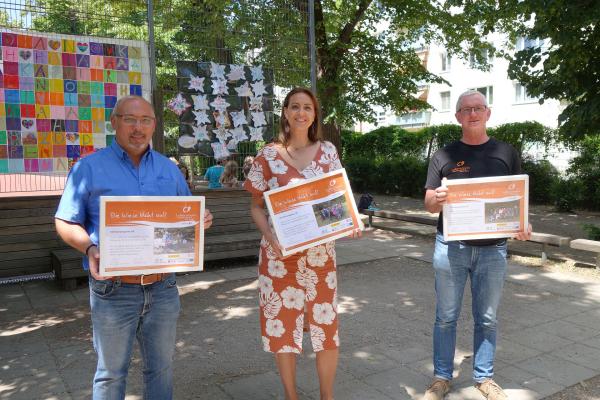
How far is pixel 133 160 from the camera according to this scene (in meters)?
2.63

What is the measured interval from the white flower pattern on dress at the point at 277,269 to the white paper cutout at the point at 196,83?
504cm

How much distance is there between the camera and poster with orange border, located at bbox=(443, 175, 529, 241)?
3148 millimetres

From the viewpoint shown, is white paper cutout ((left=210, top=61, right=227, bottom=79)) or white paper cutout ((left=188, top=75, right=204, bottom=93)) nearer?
white paper cutout ((left=188, top=75, right=204, bottom=93))

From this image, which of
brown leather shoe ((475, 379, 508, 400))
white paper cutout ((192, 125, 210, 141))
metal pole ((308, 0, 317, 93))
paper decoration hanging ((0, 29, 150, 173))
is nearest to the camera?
brown leather shoe ((475, 379, 508, 400))

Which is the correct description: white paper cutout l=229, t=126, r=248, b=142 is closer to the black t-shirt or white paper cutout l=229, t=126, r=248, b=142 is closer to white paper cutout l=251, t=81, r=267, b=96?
white paper cutout l=251, t=81, r=267, b=96

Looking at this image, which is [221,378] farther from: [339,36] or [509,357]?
[339,36]

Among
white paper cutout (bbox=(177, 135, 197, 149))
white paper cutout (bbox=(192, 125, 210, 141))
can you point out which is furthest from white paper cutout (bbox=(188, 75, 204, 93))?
white paper cutout (bbox=(177, 135, 197, 149))

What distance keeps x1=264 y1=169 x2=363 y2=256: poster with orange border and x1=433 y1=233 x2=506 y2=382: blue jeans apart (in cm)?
74

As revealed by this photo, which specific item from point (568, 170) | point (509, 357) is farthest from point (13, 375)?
point (568, 170)

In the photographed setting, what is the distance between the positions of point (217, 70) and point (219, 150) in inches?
46.7

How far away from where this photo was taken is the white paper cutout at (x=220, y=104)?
765cm

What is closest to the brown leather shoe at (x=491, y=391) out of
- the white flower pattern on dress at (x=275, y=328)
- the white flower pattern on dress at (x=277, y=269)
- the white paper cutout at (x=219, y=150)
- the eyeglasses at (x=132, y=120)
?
the white flower pattern on dress at (x=275, y=328)

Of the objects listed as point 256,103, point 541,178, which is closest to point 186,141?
point 256,103

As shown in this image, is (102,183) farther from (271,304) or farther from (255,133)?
(255,133)
